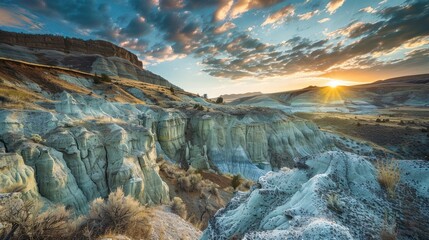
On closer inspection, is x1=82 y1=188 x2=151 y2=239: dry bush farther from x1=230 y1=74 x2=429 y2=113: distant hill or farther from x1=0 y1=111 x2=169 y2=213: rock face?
x1=230 y1=74 x2=429 y2=113: distant hill

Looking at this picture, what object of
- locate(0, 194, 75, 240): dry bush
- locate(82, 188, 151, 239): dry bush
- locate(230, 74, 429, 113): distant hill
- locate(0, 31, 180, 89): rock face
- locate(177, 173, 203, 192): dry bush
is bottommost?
locate(230, 74, 429, 113): distant hill

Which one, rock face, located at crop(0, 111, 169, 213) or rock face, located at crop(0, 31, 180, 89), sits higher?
rock face, located at crop(0, 31, 180, 89)


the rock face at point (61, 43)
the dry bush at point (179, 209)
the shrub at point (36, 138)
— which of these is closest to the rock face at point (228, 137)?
the shrub at point (36, 138)

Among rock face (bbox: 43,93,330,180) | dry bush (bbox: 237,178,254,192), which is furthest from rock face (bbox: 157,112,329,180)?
dry bush (bbox: 237,178,254,192)

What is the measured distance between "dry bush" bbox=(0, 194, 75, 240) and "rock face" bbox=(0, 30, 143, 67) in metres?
97.1

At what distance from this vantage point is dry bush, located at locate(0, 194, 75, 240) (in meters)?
5.04

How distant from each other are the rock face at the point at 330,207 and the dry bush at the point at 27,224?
408 cm

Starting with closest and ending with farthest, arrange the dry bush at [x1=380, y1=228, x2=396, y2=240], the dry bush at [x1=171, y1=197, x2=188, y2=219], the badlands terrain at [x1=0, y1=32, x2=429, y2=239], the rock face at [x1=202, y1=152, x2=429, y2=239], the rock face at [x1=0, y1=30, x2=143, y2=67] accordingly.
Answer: the dry bush at [x1=380, y1=228, x2=396, y2=240] < the rock face at [x1=202, y1=152, x2=429, y2=239] < the badlands terrain at [x1=0, y1=32, x2=429, y2=239] < the dry bush at [x1=171, y1=197, x2=188, y2=219] < the rock face at [x1=0, y1=30, x2=143, y2=67]

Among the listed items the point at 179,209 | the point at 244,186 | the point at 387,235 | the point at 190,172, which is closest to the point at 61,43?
the point at 190,172

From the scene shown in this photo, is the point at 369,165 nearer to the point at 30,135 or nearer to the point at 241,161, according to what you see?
the point at 30,135

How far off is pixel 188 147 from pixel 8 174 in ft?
73.5

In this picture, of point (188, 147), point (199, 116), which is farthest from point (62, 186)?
point (199, 116)

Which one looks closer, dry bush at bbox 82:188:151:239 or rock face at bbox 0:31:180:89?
dry bush at bbox 82:188:151:239

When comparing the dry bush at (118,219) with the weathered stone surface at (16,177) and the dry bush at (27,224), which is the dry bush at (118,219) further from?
the weathered stone surface at (16,177)
